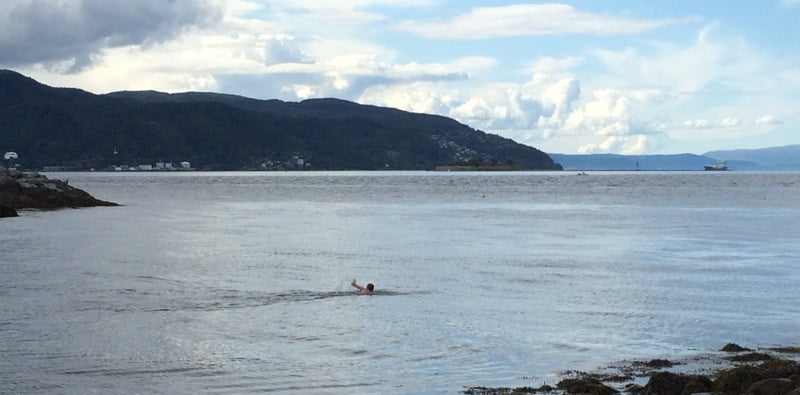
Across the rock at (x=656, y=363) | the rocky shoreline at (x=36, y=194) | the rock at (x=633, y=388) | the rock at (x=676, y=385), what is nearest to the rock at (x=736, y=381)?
the rock at (x=676, y=385)

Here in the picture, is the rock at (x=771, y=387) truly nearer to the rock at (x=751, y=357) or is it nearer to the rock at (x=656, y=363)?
the rock at (x=656, y=363)

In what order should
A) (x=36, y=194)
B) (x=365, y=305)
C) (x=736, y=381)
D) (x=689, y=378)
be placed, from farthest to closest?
(x=36, y=194)
(x=365, y=305)
(x=689, y=378)
(x=736, y=381)

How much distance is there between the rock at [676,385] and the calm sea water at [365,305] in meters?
2.09

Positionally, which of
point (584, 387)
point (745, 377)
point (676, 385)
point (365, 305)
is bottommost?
point (365, 305)

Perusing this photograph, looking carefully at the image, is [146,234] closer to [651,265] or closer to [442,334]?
[651,265]

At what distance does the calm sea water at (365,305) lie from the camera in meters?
16.2

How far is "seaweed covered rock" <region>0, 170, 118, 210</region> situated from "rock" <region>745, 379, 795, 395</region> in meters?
56.7

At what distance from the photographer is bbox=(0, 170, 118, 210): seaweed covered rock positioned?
64.0 metres

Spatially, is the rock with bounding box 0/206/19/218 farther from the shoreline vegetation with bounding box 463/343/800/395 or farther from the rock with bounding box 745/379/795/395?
the rock with bounding box 745/379/795/395

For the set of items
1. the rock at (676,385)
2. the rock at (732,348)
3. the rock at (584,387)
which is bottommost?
the rock at (732,348)

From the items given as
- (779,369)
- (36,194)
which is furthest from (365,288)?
(36,194)

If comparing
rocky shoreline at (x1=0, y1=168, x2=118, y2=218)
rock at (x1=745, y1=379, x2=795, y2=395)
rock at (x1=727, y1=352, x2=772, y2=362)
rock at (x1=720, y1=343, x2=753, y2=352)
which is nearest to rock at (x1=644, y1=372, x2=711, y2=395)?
rock at (x1=745, y1=379, x2=795, y2=395)

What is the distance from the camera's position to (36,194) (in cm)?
6656

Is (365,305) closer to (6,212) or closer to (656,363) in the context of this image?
(656,363)
